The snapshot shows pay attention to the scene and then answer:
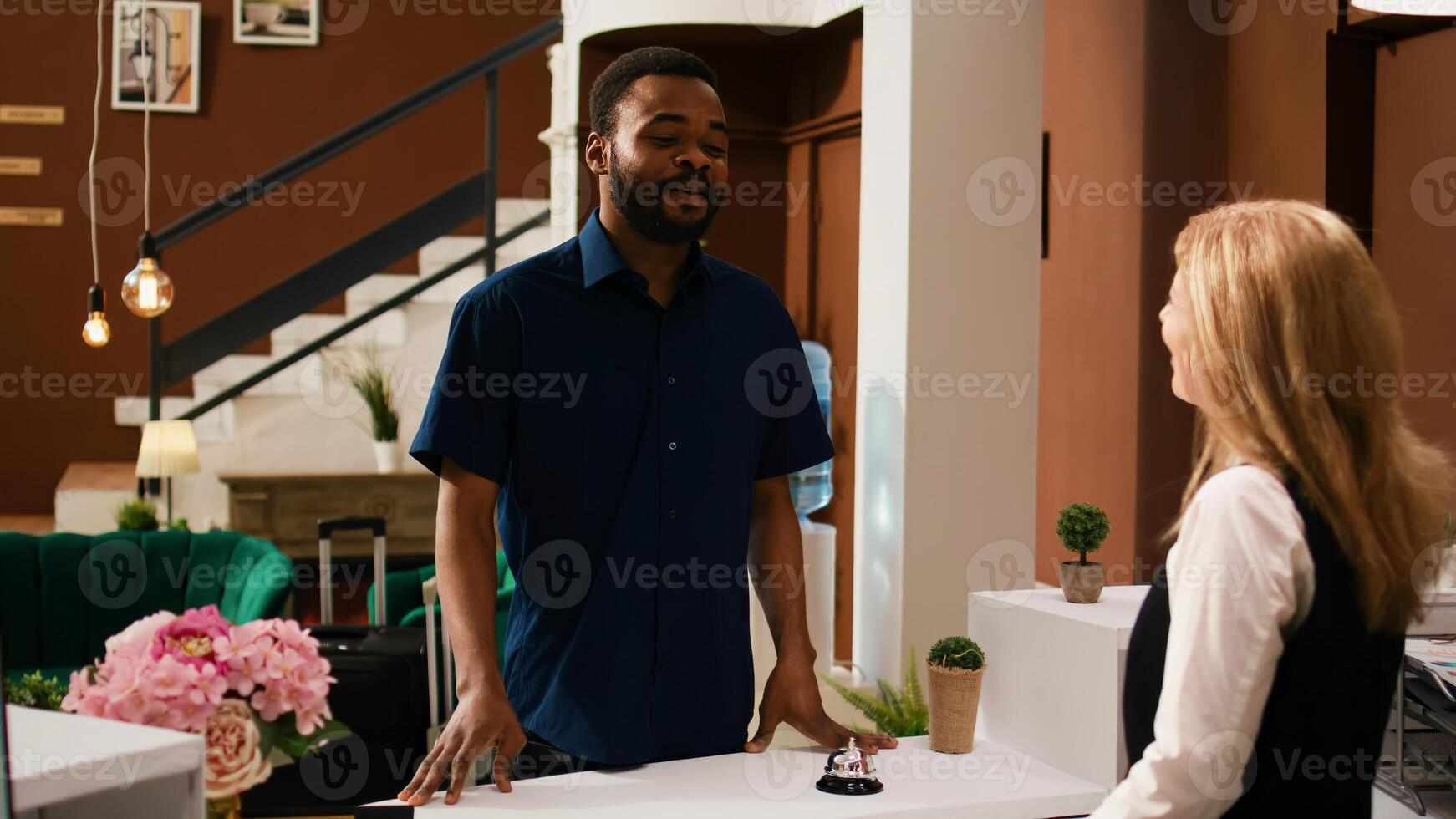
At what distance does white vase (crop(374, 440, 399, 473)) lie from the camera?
644 centimetres

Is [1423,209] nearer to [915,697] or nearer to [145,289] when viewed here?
[915,697]

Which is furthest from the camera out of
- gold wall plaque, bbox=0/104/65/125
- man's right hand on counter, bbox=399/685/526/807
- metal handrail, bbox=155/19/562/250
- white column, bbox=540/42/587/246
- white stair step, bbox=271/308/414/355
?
gold wall plaque, bbox=0/104/65/125

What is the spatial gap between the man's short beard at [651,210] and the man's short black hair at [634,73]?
0.05m

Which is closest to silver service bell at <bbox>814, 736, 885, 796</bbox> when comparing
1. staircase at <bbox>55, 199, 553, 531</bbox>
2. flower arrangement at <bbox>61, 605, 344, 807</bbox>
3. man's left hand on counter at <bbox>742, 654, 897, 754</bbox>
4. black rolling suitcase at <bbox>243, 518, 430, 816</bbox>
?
man's left hand on counter at <bbox>742, 654, 897, 754</bbox>

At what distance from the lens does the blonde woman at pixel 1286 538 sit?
1.09 m

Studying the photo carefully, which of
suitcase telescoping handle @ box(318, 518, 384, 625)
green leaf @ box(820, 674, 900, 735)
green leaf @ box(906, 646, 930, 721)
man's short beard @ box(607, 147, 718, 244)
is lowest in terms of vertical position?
green leaf @ box(820, 674, 900, 735)

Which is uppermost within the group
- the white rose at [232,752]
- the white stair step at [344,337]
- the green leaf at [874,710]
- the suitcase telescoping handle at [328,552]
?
the white stair step at [344,337]

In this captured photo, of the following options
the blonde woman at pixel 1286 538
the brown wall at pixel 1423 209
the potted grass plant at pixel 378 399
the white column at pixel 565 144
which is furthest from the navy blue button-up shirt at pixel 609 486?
the potted grass plant at pixel 378 399

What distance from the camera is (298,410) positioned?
6.45 meters

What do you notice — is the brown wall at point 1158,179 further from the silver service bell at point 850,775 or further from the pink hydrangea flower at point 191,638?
the pink hydrangea flower at point 191,638

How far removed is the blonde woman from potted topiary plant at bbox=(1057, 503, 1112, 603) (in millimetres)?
796

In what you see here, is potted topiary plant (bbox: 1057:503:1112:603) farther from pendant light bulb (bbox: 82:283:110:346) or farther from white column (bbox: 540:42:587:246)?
pendant light bulb (bbox: 82:283:110:346)

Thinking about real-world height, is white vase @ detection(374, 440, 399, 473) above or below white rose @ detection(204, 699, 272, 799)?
above

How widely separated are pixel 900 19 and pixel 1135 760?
8.38 ft
